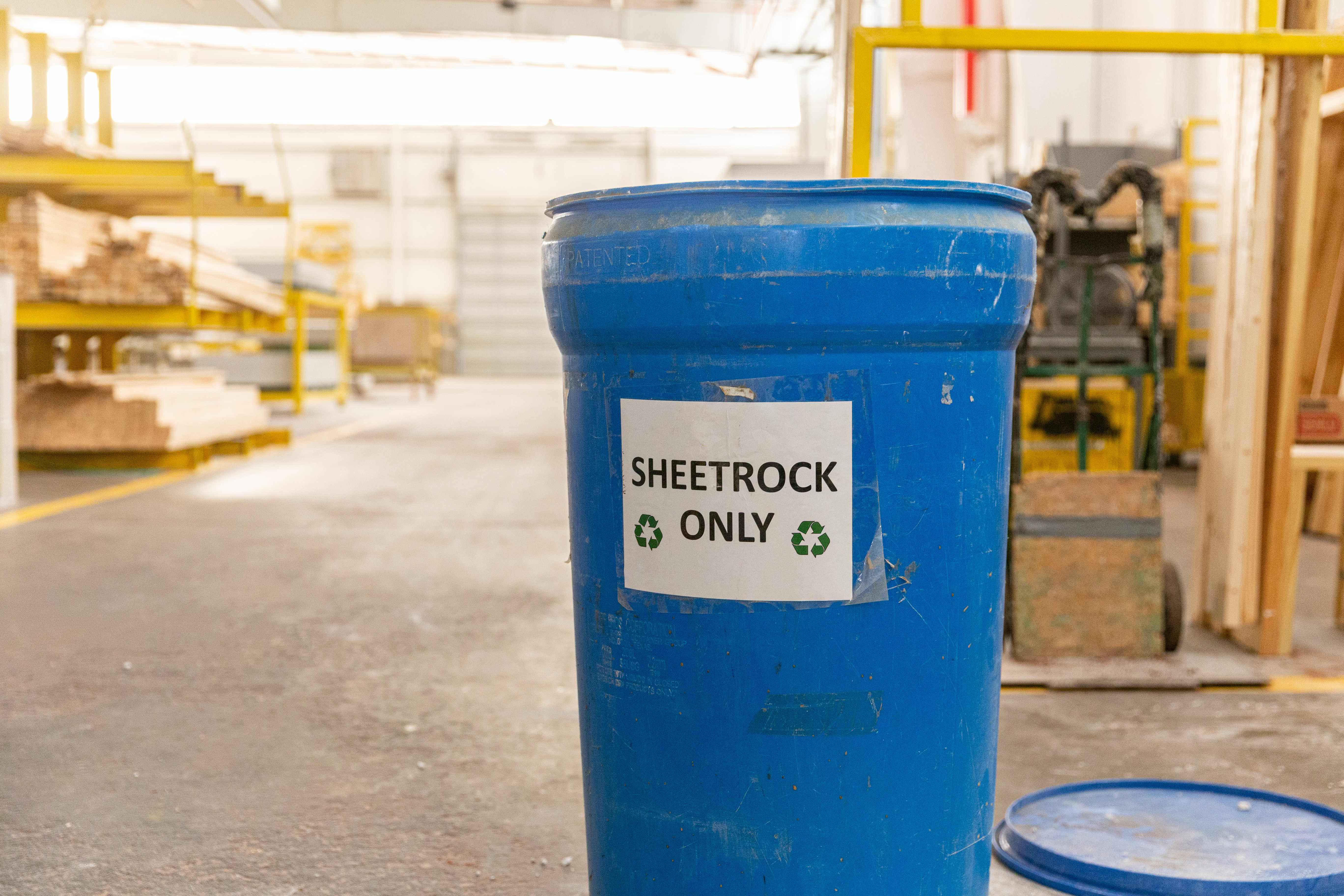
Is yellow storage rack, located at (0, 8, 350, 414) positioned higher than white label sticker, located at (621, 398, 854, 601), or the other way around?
yellow storage rack, located at (0, 8, 350, 414)

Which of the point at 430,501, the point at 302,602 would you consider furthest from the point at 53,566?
the point at 430,501

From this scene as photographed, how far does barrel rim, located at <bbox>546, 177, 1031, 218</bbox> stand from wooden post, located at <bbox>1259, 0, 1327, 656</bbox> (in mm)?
2227

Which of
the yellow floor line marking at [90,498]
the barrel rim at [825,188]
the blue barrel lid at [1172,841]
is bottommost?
the blue barrel lid at [1172,841]

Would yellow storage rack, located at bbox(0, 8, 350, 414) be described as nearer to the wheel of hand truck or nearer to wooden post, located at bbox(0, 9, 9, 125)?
wooden post, located at bbox(0, 9, 9, 125)

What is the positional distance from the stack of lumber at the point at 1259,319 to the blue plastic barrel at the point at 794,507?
214cm

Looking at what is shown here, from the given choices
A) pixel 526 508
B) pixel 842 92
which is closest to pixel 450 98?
pixel 526 508

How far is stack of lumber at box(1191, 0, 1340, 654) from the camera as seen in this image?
9.95 ft

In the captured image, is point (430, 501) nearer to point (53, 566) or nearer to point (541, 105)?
point (53, 566)

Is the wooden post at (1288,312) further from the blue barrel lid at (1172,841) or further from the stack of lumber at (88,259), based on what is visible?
the stack of lumber at (88,259)

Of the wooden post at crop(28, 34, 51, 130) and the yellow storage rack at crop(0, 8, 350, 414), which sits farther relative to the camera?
the wooden post at crop(28, 34, 51, 130)

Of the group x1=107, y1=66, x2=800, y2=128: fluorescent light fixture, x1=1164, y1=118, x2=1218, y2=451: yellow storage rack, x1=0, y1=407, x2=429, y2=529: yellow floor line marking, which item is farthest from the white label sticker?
x1=107, y1=66, x2=800, y2=128: fluorescent light fixture

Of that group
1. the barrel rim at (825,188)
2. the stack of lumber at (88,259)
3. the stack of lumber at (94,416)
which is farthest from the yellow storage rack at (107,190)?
the barrel rim at (825,188)

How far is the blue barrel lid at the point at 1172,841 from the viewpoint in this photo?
5.59 ft

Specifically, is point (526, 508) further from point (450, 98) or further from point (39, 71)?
point (450, 98)
